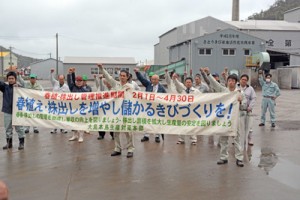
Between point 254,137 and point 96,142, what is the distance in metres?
4.39

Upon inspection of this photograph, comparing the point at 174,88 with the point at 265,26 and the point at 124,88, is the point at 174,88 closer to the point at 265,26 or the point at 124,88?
the point at 124,88

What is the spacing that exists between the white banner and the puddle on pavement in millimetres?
952

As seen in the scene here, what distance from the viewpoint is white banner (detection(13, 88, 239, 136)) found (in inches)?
292

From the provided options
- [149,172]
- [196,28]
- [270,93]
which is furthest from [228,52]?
[149,172]

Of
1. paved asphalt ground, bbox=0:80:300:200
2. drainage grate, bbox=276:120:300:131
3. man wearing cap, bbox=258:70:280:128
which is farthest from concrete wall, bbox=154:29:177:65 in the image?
paved asphalt ground, bbox=0:80:300:200

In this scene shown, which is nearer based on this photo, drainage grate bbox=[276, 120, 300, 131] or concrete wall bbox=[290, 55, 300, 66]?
drainage grate bbox=[276, 120, 300, 131]

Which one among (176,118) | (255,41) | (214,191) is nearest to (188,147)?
(176,118)

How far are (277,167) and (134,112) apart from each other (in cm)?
297

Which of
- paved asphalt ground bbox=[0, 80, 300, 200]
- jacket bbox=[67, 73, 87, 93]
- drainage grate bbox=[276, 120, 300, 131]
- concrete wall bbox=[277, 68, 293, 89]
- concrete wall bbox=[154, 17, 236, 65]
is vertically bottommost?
paved asphalt ground bbox=[0, 80, 300, 200]

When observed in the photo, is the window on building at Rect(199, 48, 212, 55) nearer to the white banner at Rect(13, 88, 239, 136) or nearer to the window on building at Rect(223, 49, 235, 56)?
the window on building at Rect(223, 49, 235, 56)

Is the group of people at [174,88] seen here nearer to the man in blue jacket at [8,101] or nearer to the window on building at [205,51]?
the man in blue jacket at [8,101]

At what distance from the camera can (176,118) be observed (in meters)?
7.57

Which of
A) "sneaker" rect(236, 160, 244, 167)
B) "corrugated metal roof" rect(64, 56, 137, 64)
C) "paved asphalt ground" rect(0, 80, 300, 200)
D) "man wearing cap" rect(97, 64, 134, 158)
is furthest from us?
"corrugated metal roof" rect(64, 56, 137, 64)

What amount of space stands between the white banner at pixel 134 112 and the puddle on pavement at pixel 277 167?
0.95m
